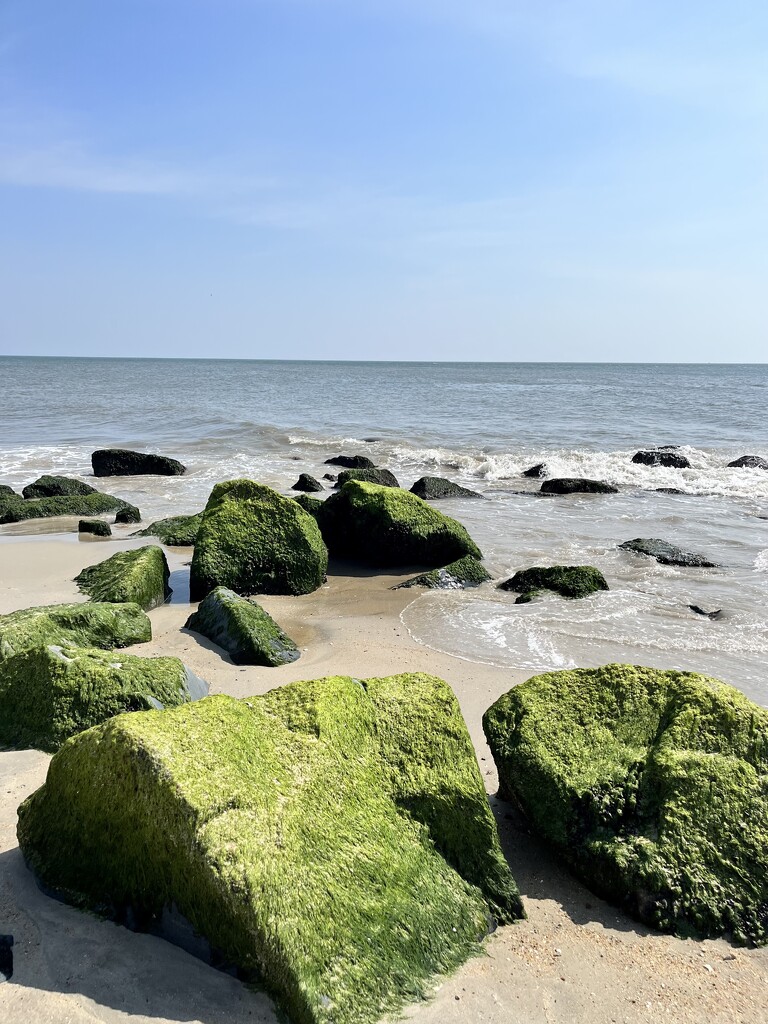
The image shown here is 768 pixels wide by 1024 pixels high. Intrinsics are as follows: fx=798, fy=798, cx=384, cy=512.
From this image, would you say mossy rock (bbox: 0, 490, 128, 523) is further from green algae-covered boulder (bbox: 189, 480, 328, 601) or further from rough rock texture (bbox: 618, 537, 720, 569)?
rough rock texture (bbox: 618, 537, 720, 569)

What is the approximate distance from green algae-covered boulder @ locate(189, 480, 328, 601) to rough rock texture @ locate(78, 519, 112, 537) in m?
3.19

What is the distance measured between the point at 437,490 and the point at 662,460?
9030 millimetres

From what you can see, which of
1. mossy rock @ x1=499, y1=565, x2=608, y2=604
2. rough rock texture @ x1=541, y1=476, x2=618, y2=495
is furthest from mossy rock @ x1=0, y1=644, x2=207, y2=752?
rough rock texture @ x1=541, y1=476, x2=618, y2=495

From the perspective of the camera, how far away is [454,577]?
385 inches

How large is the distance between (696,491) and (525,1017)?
16696 mm

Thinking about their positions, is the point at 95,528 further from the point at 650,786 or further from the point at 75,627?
the point at 650,786

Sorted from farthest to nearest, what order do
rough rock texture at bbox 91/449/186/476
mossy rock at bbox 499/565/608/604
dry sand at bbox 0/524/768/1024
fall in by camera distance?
rough rock texture at bbox 91/449/186/476 < mossy rock at bbox 499/565/608/604 < dry sand at bbox 0/524/768/1024

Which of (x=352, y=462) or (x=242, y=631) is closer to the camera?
(x=242, y=631)

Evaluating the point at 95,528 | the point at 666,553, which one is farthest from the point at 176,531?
the point at 666,553

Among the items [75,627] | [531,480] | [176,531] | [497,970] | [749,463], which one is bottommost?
[497,970]

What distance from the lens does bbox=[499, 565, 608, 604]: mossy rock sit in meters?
9.13

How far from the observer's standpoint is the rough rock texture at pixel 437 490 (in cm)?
1627

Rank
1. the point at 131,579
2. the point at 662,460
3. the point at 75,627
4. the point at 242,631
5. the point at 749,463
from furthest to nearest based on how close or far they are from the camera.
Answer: the point at 662,460 → the point at 749,463 → the point at 131,579 → the point at 242,631 → the point at 75,627

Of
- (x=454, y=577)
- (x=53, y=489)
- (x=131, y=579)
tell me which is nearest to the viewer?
(x=131, y=579)
